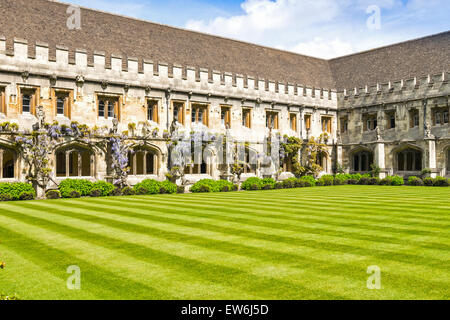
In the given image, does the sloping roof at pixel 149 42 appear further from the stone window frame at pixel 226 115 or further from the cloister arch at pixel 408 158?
the cloister arch at pixel 408 158

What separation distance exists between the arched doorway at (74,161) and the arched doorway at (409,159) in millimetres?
23027

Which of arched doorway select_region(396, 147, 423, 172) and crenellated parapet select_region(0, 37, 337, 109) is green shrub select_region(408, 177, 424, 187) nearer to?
arched doorway select_region(396, 147, 423, 172)

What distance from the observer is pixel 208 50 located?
108 ft

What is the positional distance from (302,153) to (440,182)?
407 inches

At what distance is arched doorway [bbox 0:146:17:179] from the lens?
2281cm

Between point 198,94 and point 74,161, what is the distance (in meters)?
9.19

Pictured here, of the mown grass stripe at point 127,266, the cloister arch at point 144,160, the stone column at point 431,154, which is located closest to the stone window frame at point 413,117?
the stone column at point 431,154

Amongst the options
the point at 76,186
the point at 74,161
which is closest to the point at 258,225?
the point at 76,186

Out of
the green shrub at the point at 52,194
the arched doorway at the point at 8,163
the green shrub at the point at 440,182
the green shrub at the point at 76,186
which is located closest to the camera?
the green shrub at the point at 52,194

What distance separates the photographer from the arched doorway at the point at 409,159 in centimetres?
3276

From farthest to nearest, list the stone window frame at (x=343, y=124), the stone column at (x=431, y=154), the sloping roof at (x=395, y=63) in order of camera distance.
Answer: the stone window frame at (x=343, y=124) < the sloping roof at (x=395, y=63) < the stone column at (x=431, y=154)
